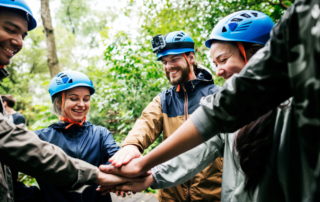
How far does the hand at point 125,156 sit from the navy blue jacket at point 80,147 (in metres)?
0.33

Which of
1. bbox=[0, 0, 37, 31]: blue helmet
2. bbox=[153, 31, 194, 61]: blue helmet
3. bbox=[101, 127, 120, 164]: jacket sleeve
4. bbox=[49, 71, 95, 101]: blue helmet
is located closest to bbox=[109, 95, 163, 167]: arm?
bbox=[101, 127, 120, 164]: jacket sleeve

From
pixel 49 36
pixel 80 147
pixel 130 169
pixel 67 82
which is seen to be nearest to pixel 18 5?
pixel 67 82

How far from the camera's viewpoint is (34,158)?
1.28 metres

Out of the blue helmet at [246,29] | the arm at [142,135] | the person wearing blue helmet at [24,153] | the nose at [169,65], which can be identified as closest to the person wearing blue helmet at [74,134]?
the arm at [142,135]

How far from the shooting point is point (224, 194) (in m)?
1.43

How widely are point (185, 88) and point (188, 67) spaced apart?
0.43m

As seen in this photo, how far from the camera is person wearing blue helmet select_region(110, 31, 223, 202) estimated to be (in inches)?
83.6

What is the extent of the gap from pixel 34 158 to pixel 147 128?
4.21 ft

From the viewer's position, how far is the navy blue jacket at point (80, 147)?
82.4 inches

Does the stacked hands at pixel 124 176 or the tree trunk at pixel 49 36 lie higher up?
the tree trunk at pixel 49 36

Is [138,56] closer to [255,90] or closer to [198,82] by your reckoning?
[198,82]

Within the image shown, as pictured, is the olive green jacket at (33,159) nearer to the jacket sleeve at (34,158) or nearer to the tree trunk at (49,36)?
the jacket sleeve at (34,158)

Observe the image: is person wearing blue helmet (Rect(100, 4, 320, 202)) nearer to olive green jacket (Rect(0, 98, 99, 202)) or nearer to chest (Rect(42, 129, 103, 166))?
olive green jacket (Rect(0, 98, 99, 202))

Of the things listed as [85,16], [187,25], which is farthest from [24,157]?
[85,16]
